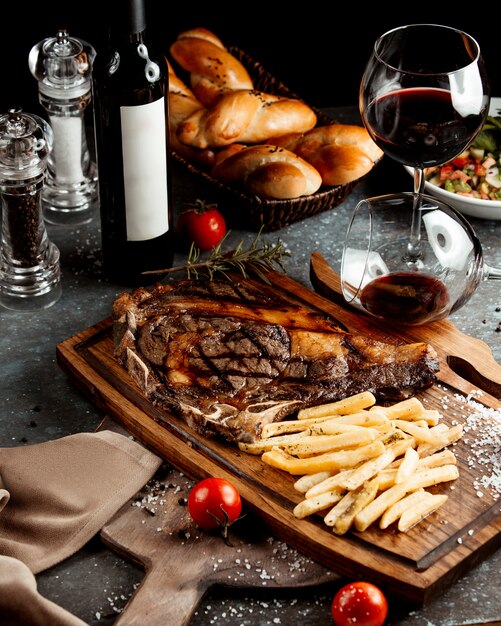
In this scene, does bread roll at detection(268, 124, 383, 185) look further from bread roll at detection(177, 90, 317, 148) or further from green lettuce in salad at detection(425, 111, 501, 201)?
green lettuce in salad at detection(425, 111, 501, 201)

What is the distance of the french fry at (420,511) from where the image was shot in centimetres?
264

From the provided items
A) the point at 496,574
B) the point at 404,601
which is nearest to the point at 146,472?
the point at 404,601

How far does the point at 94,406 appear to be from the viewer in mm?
3238

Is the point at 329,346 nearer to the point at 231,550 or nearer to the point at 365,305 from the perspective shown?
the point at 365,305

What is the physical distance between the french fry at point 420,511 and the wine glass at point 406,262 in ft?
2.57

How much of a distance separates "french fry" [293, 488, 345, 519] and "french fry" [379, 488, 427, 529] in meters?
0.13

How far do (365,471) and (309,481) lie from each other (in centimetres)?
16

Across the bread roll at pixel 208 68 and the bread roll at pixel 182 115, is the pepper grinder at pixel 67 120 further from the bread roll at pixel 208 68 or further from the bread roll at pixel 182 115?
the bread roll at pixel 208 68

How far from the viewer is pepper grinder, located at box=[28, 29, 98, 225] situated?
3.78m

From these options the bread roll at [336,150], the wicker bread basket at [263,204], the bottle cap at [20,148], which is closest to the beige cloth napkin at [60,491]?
the bottle cap at [20,148]

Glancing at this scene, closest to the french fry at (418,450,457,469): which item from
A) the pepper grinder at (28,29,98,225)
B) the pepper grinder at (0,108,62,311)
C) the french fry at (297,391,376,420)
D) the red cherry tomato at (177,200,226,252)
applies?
the french fry at (297,391,376,420)

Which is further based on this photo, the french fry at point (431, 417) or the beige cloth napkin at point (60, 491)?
the french fry at point (431, 417)

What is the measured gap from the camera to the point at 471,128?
315 centimetres

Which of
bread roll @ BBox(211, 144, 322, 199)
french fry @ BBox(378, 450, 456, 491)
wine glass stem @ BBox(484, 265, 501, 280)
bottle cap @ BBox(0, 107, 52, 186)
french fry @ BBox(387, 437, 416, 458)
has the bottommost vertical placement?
french fry @ BBox(378, 450, 456, 491)
